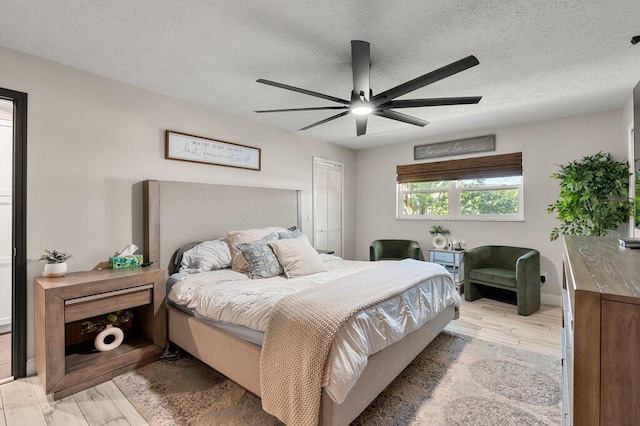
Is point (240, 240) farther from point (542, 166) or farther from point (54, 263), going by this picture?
point (542, 166)

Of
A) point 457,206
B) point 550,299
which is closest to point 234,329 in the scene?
point 457,206

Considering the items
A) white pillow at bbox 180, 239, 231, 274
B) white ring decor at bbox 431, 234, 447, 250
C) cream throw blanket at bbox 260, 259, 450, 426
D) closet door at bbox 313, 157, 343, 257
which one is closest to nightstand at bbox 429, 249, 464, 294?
white ring decor at bbox 431, 234, 447, 250

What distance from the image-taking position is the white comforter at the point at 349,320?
1528mm

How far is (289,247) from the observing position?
2910mm

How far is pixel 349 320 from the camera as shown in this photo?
162cm

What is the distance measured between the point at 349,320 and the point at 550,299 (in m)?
3.80

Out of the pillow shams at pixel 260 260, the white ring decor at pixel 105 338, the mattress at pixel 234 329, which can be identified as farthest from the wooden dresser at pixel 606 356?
the white ring decor at pixel 105 338

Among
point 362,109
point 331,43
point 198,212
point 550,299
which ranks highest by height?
point 331,43

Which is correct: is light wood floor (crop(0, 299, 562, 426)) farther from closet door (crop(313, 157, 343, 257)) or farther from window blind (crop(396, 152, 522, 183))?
closet door (crop(313, 157, 343, 257))

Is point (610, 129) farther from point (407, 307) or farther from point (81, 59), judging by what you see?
point (81, 59)

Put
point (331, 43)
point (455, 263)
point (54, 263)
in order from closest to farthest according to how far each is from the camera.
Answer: point (331, 43) → point (54, 263) → point (455, 263)

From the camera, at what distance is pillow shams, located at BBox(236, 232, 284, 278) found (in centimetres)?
273

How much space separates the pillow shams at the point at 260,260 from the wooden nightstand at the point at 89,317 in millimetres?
746

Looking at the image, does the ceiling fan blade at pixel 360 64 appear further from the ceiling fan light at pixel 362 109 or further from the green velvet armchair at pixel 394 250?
the green velvet armchair at pixel 394 250
